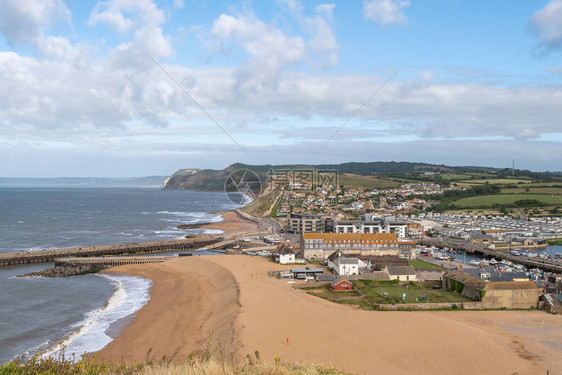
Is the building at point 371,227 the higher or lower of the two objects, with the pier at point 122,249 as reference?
higher

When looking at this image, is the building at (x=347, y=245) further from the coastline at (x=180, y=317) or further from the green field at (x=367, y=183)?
the green field at (x=367, y=183)

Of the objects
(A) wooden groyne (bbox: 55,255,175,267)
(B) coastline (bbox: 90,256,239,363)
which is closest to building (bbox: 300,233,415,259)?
(B) coastline (bbox: 90,256,239,363)

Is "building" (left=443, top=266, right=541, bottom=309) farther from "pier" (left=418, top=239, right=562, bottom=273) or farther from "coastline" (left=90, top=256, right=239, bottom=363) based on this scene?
"pier" (left=418, top=239, right=562, bottom=273)

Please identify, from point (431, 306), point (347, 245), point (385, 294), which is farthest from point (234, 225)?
point (431, 306)

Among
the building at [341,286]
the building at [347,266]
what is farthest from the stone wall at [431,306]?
the building at [347,266]

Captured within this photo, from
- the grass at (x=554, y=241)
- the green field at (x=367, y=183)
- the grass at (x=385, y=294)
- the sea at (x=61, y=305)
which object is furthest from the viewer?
the green field at (x=367, y=183)

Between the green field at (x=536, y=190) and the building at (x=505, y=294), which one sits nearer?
the building at (x=505, y=294)

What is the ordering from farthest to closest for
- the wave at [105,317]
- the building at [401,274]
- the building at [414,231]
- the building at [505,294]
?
the building at [414,231]
the building at [401,274]
the building at [505,294]
the wave at [105,317]
